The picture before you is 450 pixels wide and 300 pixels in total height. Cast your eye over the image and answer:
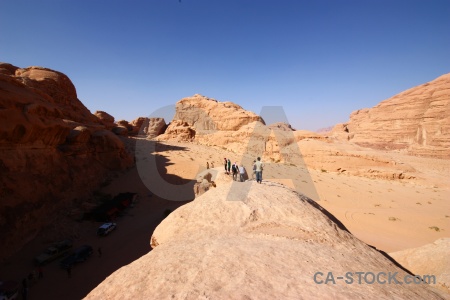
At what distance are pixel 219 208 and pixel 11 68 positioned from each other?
28.8 m

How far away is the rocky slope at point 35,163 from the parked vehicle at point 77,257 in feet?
10.3

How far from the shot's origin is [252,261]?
3.51 m

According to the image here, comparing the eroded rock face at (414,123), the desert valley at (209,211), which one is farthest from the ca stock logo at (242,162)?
the eroded rock face at (414,123)

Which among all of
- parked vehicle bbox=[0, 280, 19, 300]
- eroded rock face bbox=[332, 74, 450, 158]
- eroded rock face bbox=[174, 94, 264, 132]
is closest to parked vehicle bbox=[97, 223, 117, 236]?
parked vehicle bbox=[0, 280, 19, 300]

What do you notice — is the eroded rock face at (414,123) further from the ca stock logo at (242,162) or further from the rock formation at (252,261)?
the rock formation at (252,261)

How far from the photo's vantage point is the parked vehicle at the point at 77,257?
10.1m

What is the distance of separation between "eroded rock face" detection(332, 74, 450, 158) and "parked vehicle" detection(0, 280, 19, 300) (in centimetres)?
4864

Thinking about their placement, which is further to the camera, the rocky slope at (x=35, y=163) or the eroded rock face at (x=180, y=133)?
the eroded rock face at (x=180, y=133)

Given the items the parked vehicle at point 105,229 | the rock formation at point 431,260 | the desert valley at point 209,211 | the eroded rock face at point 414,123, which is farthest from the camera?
the eroded rock face at point 414,123

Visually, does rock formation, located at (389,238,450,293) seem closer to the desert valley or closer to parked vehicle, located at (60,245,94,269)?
the desert valley

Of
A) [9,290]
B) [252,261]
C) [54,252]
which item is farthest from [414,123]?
[9,290]

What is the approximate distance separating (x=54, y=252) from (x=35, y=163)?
243 inches

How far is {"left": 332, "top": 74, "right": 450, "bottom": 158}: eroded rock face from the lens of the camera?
36.2 meters

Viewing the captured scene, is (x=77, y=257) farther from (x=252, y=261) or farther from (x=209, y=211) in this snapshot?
(x=252, y=261)
